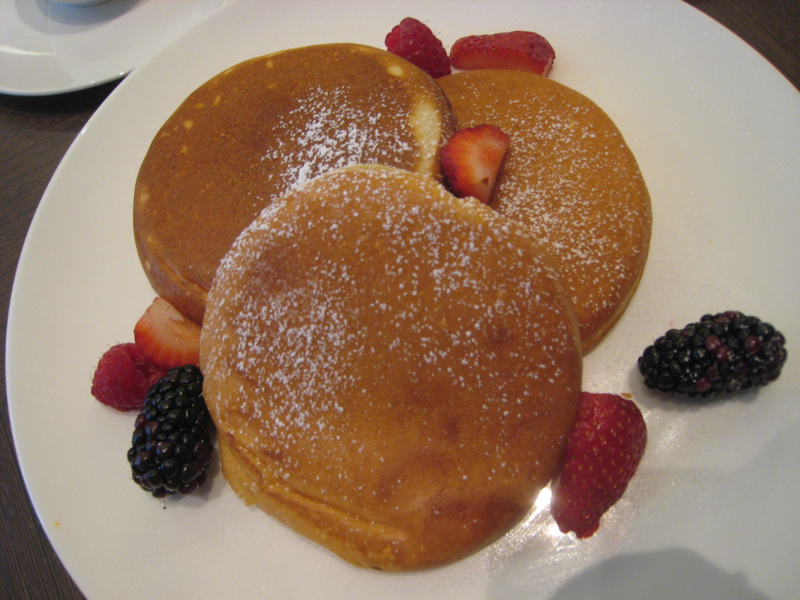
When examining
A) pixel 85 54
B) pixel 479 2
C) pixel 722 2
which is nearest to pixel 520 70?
pixel 479 2

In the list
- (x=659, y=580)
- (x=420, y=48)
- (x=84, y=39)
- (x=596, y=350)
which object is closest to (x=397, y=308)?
(x=596, y=350)

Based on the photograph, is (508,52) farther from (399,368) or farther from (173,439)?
(173,439)

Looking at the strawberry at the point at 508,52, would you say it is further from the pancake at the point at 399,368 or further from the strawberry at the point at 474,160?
the pancake at the point at 399,368

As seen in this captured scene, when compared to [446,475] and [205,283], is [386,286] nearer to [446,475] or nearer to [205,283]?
[446,475]

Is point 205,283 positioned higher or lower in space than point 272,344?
lower

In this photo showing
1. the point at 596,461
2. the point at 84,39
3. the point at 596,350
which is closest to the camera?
the point at 596,461

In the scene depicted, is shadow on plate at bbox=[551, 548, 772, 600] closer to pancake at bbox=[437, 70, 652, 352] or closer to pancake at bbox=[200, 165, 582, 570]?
pancake at bbox=[200, 165, 582, 570]

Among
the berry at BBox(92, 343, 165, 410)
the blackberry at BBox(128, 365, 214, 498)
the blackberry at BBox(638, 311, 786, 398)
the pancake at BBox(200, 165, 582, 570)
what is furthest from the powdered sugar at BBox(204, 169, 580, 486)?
the berry at BBox(92, 343, 165, 410)
